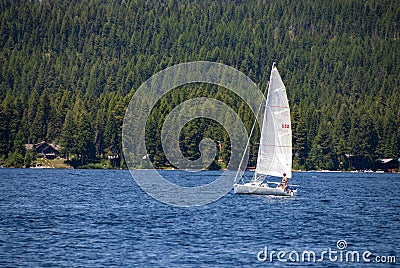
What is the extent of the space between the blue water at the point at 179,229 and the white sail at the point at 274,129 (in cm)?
461

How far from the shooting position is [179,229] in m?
61.0

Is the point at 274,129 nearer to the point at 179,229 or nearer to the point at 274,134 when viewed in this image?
the point at 274,134

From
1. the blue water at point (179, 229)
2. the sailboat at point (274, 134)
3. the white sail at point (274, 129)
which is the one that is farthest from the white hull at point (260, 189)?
the white sail at point (274, 129)

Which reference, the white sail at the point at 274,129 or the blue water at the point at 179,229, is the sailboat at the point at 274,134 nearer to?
the white sail at the point at 274,129

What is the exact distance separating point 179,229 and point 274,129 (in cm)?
3121

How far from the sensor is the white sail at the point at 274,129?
89.2m

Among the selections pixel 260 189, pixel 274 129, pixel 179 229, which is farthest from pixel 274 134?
pixel 179 229

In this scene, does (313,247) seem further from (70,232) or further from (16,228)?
(16,228)

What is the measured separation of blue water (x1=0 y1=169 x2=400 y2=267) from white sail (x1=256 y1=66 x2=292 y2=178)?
4614 millimetres

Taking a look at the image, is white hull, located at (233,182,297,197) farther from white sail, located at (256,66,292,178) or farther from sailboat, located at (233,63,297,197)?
white sail, located at (256,66,292,178)

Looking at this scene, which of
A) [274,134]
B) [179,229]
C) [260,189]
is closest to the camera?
[179,229]

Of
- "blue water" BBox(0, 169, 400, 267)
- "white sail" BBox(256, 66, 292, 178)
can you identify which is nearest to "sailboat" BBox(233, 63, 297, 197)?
"white sail" BBox(256, 66, 292, 178)

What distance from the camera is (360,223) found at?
68125mm

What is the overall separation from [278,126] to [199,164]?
104867 mm
